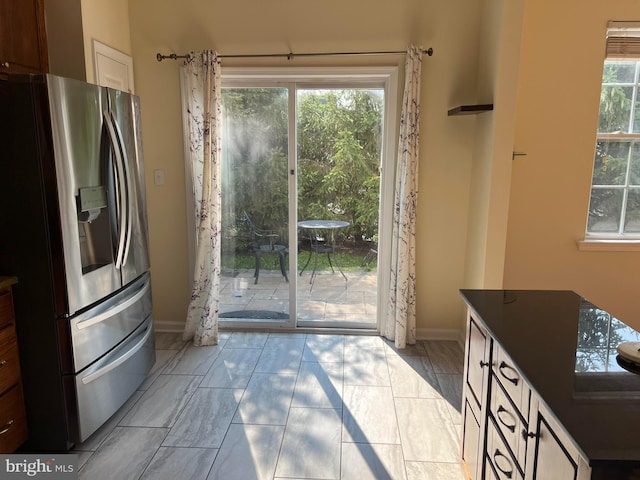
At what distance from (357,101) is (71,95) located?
2092mm

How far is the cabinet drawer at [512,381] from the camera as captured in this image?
129 cm

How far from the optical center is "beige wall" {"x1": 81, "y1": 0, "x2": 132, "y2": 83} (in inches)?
108

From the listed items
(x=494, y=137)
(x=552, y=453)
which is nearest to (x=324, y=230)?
(x=494, y=137)

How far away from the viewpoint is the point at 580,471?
965 mm

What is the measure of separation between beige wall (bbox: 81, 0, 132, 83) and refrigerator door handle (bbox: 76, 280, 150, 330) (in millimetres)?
1385

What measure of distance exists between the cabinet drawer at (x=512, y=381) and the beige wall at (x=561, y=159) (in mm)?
→ 2003

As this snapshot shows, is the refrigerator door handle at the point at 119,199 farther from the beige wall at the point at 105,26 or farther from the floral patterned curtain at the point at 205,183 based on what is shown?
the floral patterned curtain at the point at 205,183

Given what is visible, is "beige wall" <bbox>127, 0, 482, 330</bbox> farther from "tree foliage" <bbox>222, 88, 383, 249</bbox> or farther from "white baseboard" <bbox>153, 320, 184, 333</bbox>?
"white baseboard" <bbox>153, 320, 184, 333</bbox>

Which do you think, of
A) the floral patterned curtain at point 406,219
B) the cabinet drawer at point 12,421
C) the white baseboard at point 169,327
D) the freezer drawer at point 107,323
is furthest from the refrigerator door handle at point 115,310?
the floral patterned curtain at point 406,219

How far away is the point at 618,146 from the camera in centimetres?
320

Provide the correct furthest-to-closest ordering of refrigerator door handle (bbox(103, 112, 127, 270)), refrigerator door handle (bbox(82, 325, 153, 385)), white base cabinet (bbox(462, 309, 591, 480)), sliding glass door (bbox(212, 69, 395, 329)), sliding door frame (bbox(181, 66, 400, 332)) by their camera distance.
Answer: sliding glass door (bbox(212, 69, 395, 329)), sliding door frame (bbox(181, 66, 400, 332)), refrigerator door handle (bbox(103, 112, 127, 270)), refrigerator door handle (bbox(82, 325, 153, 385)), white base cabinet (bbox(462, 309, 591, 480))

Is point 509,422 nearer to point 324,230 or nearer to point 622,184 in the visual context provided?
point 324,230

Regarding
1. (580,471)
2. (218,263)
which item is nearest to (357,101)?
(218,263)

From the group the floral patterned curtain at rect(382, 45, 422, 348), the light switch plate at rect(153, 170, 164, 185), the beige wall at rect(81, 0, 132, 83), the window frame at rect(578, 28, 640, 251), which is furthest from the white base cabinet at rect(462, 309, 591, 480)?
the beige wall at rect(81, 0, 132, 83)
